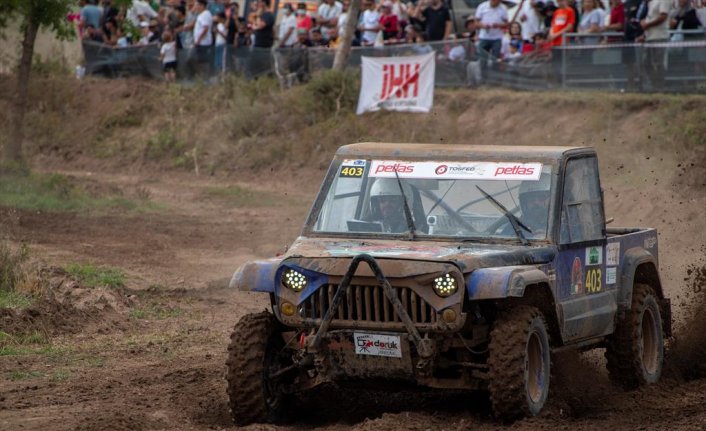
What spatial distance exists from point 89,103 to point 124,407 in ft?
79.4

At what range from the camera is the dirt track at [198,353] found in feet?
25.1

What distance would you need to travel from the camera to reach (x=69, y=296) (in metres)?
12.2

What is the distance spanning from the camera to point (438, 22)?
24422 mm

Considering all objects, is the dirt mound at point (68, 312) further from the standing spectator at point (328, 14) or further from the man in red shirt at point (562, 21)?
the standing spectator at point (328, 14)

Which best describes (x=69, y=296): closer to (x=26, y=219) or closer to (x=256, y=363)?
(x=256, y=363)

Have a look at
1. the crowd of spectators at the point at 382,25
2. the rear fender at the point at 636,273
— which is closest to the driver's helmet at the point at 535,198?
the rear fender at the point at 636,273

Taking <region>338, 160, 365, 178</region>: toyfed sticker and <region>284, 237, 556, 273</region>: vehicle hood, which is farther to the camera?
<region>338, 160, 365, 178</region>: toyfed sticker

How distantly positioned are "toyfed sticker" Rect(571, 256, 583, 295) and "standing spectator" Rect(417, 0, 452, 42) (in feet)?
54.1

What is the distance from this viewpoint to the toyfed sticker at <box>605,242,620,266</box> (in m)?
8.96

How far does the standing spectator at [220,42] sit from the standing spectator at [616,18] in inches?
393

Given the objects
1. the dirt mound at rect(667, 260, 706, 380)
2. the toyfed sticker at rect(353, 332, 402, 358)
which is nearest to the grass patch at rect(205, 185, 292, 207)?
the dirt mound at rect(667, 260, 706, 380)

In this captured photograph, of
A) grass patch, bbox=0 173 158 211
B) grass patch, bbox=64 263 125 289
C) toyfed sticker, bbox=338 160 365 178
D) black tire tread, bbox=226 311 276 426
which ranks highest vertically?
toyfed sticker, bbox=338 160 365 178

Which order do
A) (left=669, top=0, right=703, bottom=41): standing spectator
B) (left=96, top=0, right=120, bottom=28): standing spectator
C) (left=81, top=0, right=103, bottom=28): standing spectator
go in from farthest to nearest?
1. (left=81, top=0, right=103, bottom=28): standing spectator
2. (left=96, top=0, right=120, bottom=28): standing spectator
3. (left=669, top=0, right=703, bottom=41): standing spectator

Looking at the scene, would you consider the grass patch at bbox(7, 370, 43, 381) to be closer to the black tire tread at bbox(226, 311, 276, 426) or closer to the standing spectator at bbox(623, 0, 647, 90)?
the black tire tread at bbox(226, 311, 276, 426)
